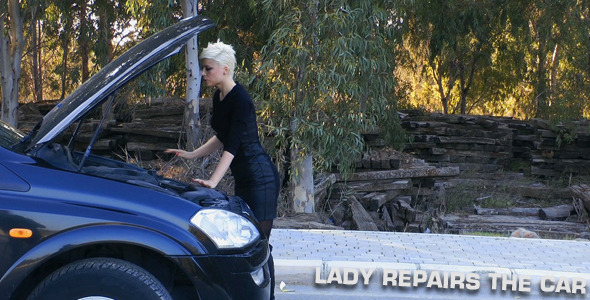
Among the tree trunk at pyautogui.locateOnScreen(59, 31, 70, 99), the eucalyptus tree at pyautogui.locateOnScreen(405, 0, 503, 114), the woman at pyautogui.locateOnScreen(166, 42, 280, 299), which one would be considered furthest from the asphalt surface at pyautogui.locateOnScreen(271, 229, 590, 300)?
the tree trunk at pyautogui.locateOnScreen(59, 31, 70, 99)

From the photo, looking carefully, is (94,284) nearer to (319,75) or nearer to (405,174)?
(319,75)

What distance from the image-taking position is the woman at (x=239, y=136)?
4.80 m

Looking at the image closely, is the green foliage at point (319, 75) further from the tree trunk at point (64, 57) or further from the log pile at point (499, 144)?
the tree trunk at point (64, 57)

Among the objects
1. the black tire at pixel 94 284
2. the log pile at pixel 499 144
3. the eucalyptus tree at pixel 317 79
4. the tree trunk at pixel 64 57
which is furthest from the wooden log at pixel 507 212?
the tree trunk at pixel 64 57

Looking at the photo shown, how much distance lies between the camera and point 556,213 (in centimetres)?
1388

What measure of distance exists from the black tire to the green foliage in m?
6.71

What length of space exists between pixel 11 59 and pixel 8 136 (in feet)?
47.2

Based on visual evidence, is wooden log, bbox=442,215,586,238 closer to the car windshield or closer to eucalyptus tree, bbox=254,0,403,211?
eucalyptus tree, bbox=254,0,403,211

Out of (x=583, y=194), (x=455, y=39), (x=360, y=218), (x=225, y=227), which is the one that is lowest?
(x=360, y=218)

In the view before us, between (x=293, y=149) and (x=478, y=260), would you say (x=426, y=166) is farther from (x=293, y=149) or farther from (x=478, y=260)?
(x=478, y=260)

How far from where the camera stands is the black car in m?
3.60

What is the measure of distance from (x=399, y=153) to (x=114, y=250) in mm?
12273

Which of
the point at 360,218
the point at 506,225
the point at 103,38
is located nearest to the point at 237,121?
the point at 360,218

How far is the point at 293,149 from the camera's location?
35.9ft
